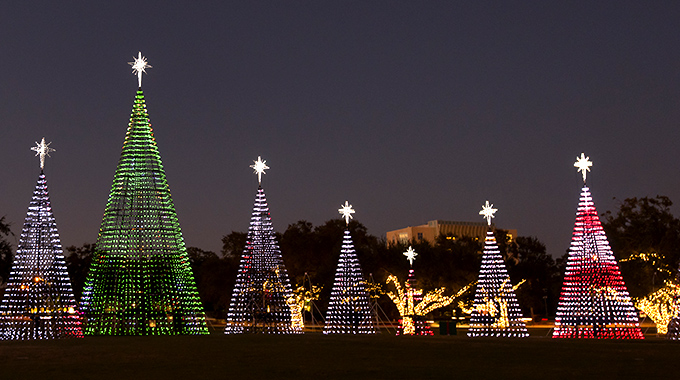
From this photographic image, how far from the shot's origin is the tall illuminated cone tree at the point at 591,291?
3105 cm

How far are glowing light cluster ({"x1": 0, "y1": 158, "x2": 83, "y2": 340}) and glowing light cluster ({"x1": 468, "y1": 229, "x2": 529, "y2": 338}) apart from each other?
15.7m

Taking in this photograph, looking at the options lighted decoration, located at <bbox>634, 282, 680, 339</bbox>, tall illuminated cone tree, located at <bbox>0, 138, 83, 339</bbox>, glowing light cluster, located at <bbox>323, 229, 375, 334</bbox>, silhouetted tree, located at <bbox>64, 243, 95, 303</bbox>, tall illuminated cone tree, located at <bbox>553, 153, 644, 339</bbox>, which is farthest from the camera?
silhouetted tree, located at <bbox>64, 243, 95, 303</bbox>

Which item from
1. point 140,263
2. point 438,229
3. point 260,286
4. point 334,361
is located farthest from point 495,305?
point 438,229

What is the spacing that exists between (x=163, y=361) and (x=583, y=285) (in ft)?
59.9

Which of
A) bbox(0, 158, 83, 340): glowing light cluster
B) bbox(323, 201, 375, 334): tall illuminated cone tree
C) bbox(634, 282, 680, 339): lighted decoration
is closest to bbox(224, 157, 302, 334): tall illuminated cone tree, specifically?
bbox(323, 201, 375, 334): tall illuminated cone tree

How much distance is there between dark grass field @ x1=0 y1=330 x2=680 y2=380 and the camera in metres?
15.3

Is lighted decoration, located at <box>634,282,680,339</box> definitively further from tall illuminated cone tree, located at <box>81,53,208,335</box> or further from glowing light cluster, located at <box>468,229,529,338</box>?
tall illuminated cone tree, located at <box>81,53,208,335</box>

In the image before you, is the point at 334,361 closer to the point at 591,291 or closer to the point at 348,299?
the point at 591,291

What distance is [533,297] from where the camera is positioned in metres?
66.8

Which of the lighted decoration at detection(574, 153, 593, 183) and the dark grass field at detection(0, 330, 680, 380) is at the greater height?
the lighted decoration at detection(574, 153, 593, 183)

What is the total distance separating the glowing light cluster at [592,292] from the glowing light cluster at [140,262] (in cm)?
1438

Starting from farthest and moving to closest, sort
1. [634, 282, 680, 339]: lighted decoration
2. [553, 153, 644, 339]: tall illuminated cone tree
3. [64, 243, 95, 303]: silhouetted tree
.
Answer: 1. [64, 243, 95, 303]: silhouetted tree
2. [634, 282, 680, 339]: lighted decoration
3. [553, 153, 644, 339]: tall illuminated cone tree

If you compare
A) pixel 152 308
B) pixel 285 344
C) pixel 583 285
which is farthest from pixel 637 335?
pixel 152 308

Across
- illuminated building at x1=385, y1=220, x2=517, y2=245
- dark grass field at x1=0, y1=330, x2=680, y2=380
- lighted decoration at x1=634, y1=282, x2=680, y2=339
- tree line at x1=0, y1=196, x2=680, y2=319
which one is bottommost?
dark grass field at x1=0, y1=330, x2=680, y2=380
